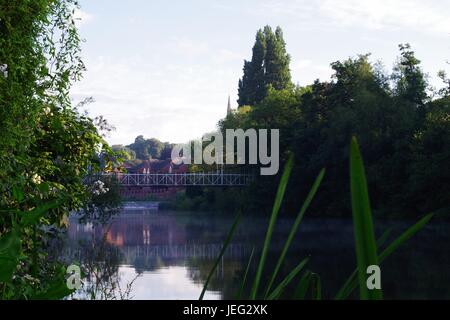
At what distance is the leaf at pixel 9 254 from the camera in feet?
3.64

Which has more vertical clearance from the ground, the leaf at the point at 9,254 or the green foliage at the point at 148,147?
the green foliage at the point at 148,147

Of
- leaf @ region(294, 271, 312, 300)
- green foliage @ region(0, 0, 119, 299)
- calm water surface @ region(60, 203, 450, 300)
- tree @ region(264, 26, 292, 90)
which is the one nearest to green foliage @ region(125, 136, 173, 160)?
tree @ region(264, 26, 292, 90)

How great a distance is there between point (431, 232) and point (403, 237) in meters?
33.9

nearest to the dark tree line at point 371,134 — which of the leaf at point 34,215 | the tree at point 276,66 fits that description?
the tree at point 276,66

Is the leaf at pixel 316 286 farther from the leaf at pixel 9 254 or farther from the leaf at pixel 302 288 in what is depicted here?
the leaf at pixel 9 254

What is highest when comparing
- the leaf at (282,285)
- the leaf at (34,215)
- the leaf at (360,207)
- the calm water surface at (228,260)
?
the leaf at (360,207)

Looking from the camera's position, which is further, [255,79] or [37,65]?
[255,79]

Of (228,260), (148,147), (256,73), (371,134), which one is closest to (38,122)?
(228,260)

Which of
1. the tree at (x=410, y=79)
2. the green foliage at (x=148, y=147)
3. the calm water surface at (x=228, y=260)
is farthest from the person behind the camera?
the green foliage at (x=148, y=147)

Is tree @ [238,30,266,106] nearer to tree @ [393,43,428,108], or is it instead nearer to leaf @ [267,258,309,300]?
tree @ [393,43,428,108]

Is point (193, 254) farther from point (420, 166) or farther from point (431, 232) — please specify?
point (420, 166)

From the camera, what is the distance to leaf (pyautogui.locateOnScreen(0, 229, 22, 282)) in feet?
3.64

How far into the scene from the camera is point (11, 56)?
6.27 metres
